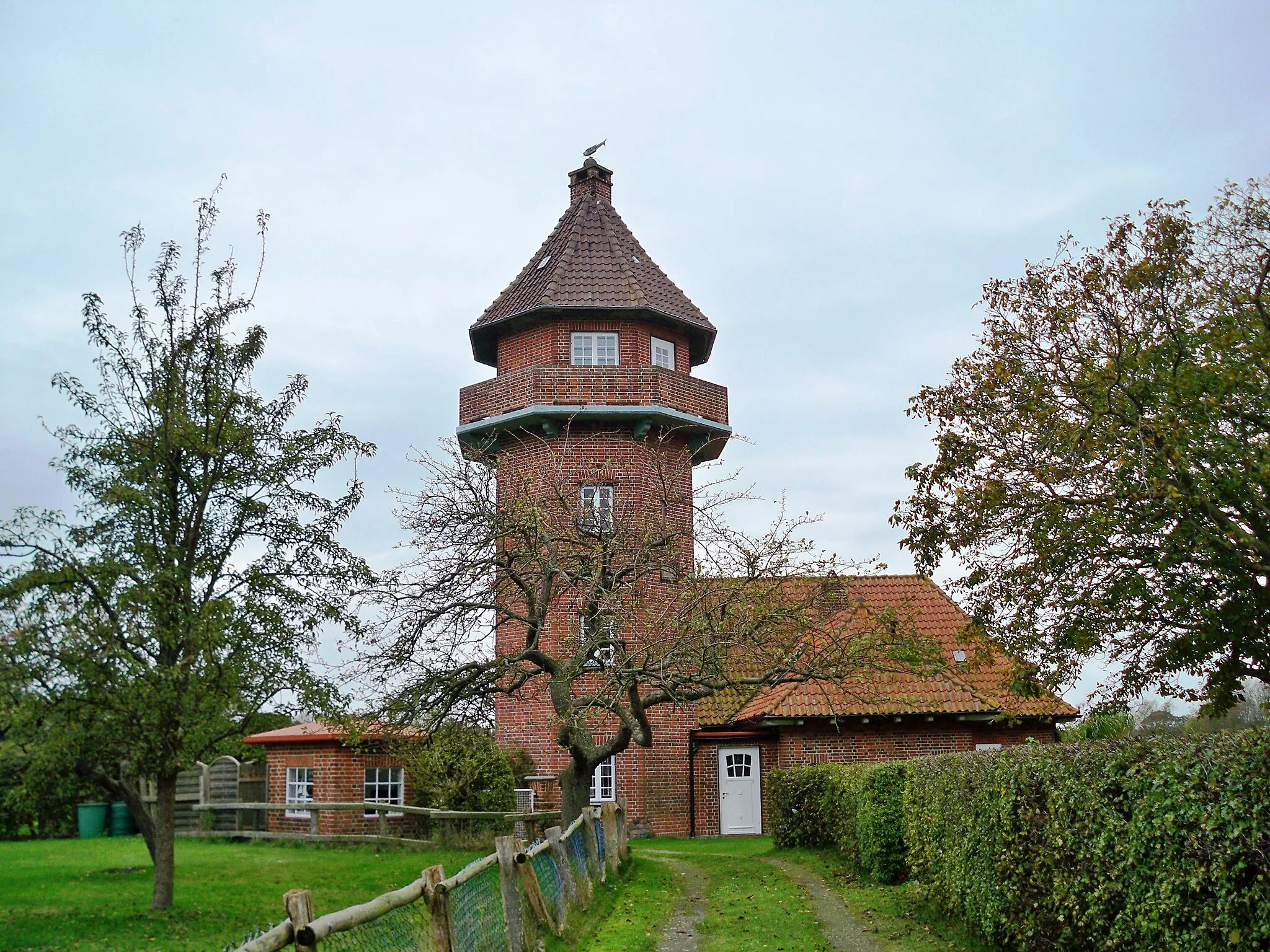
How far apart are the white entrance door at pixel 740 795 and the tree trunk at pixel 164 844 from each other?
47.6ft

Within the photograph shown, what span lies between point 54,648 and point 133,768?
1.79m

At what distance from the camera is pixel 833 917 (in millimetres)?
13039

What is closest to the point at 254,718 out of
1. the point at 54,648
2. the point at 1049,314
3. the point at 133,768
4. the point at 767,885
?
the point at 133,768

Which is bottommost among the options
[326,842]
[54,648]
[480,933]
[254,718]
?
[326,842]

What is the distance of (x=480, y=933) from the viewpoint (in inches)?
314

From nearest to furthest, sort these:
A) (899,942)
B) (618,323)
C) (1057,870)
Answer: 1. (1057,870)
2. (899,942)
3. (618,323)

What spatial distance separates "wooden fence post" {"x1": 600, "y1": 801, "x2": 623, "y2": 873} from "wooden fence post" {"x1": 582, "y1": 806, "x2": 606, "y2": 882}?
33.4 inches

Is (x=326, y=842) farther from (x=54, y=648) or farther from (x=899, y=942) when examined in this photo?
(x=899, y=942)

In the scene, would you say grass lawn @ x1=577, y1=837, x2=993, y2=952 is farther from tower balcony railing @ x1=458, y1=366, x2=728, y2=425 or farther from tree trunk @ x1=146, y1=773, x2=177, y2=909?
tower balcony railing @ x1=458, y1=366, x2=728, y2=425

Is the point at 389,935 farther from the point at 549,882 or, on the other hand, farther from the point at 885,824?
the point at 885,824

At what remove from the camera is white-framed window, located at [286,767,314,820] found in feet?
85.8

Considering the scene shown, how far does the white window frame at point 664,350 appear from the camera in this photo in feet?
93.2

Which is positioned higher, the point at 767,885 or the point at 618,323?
the point at 618,323

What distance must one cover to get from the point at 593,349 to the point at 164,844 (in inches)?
642
